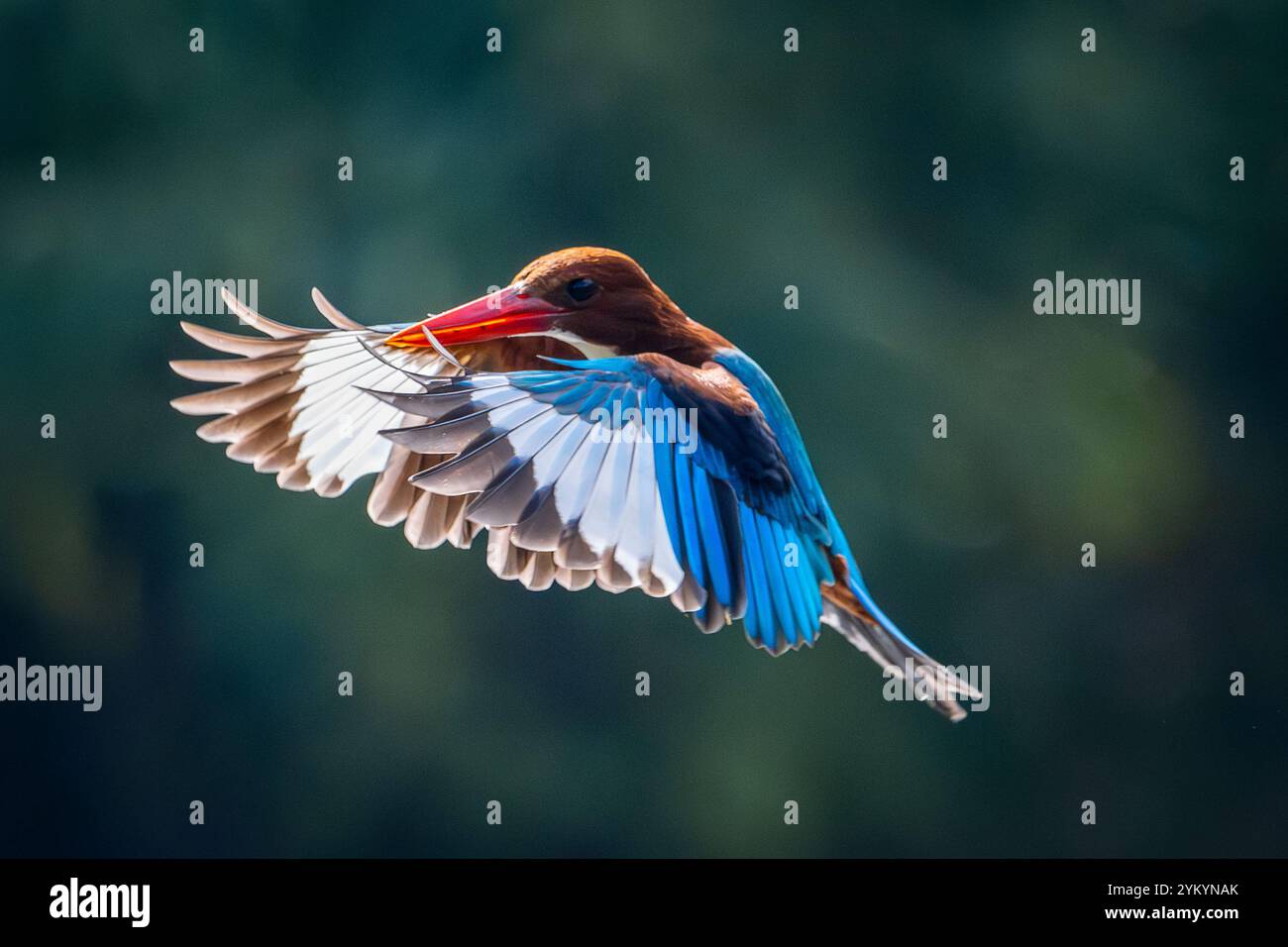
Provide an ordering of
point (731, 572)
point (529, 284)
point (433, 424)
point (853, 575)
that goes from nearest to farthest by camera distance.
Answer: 1. point (433, 424)
2. point (731, 572)
3. point (529, 284)
4. point (853, 575)

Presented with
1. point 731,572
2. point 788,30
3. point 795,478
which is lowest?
point 731,572

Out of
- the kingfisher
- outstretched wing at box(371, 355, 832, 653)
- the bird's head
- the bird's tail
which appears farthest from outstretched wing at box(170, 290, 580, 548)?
the bird's tail

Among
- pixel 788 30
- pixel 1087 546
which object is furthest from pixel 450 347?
pixel 1087 546

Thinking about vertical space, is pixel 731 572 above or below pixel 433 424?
below

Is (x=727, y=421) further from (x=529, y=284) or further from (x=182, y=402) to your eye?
(x=182, y=402)

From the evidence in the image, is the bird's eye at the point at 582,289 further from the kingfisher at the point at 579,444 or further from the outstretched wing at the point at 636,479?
the outstretched wing at the point at 636,479

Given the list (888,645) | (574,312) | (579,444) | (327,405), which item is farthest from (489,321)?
(888,645)
